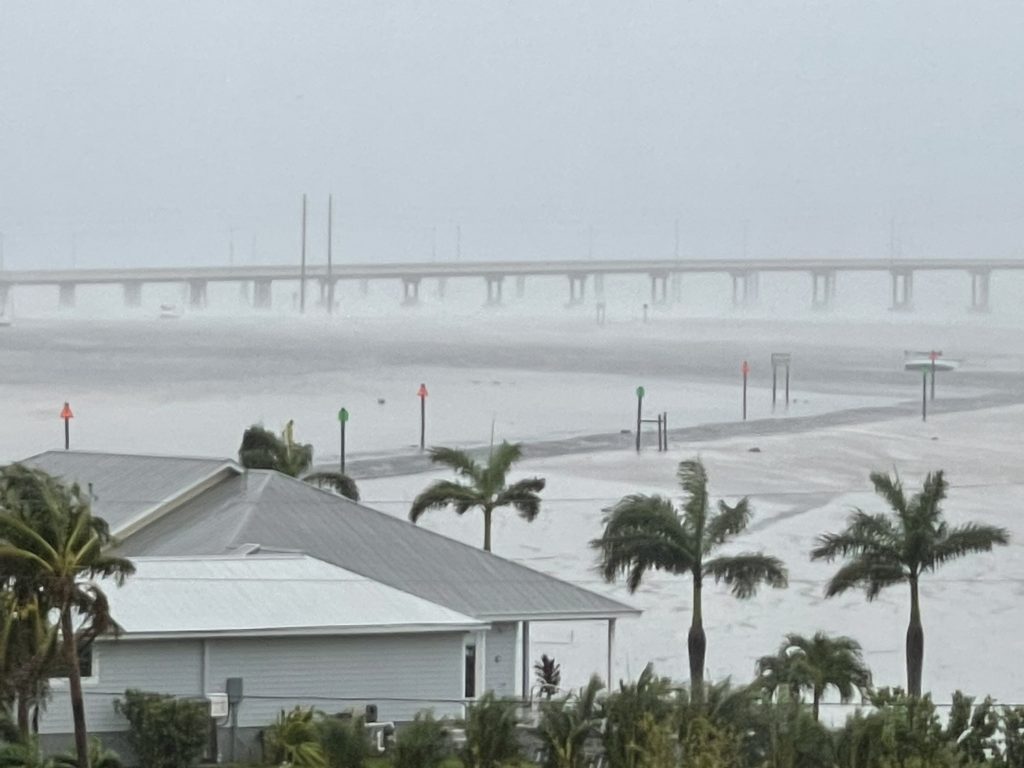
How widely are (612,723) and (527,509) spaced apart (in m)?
13.7

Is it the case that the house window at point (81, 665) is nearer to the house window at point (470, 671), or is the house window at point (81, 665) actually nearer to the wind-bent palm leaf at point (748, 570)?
the house window at point (470, 671)

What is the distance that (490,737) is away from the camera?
1445 centimetres

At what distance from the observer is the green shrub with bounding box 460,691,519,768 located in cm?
1437

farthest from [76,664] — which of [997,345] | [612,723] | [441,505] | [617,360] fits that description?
[997,345]

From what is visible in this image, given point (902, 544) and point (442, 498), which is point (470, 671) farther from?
point (442, 498)

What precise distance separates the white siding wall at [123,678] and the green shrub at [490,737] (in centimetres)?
322

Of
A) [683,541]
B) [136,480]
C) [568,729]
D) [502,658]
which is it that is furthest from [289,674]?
[683,541]

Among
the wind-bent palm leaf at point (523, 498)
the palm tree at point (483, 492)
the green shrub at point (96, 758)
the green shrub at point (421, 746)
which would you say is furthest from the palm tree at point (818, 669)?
the wind-bent palm leaf at point (523, 498)

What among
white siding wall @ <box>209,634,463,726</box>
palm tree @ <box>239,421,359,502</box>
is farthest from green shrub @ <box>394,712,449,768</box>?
palm tree @ <box>239,421,359,502</box>

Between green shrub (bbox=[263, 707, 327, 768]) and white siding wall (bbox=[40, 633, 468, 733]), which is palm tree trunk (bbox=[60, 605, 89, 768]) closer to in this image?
white siding wall (bbox=[40, 633, 468, 733])

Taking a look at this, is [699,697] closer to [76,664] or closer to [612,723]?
[612,723]

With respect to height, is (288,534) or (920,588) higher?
(288,534)

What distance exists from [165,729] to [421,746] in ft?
9.74

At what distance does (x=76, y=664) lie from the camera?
47.6 ft
